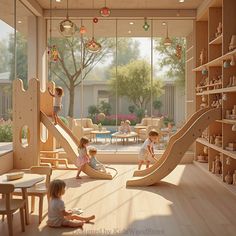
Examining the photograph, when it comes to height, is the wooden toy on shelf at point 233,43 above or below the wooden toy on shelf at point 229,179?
above

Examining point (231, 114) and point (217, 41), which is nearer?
point (231, 114)

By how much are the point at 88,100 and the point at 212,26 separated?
1194cm

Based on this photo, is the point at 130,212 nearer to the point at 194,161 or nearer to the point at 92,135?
the point at 194,161

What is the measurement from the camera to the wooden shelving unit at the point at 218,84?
22.9 ft

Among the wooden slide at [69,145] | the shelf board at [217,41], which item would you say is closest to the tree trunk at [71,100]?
the wooden slide at [69,145]

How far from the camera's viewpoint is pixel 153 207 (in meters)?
5.39

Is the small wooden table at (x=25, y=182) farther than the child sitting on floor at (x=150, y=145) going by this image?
No

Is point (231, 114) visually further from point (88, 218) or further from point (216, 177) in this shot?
point (88, 218)

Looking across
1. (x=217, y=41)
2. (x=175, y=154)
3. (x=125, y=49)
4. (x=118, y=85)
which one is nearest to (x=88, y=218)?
(x=175, y=154)

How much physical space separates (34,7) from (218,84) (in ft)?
14.9

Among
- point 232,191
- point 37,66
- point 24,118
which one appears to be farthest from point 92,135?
point 232,191

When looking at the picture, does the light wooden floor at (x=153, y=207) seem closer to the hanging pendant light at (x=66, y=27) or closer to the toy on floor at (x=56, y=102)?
the toy on floor at (x=56, y=102)

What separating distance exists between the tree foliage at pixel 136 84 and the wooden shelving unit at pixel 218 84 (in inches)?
325

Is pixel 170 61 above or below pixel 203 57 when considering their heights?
above
